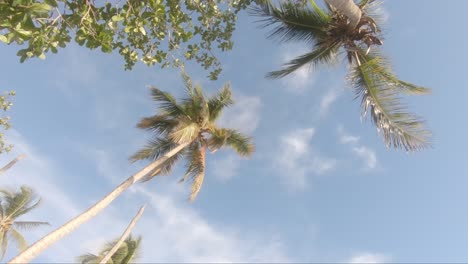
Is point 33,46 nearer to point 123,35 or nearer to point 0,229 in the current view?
point 123,35

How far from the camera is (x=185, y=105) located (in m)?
14.8

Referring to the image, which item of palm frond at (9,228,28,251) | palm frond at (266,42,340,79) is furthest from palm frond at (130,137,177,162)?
palm frond at (9,228,28,251)

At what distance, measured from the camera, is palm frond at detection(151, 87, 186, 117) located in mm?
14688

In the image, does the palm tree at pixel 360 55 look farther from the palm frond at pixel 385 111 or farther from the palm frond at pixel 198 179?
the palm frond at pixel 198 179

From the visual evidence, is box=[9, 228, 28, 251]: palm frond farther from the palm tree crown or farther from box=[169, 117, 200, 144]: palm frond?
box=[169, 117, 200, 144]: palm frond


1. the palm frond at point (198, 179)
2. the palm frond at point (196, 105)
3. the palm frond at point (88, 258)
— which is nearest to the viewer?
the palm frond at point (198, 179)

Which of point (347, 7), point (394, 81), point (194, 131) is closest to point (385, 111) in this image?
point (394, 81)

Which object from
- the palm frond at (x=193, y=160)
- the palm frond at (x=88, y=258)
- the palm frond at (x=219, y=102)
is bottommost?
the palm frond at (x=88, y=258)

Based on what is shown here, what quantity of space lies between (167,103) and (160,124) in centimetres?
100

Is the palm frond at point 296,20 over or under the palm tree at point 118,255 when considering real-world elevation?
over

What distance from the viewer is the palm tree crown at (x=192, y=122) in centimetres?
1438

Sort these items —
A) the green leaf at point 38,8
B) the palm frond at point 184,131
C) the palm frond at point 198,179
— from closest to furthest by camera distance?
the green leaf at point 38,8 < the palm frond at point 184,131 < the palm frond at point 198,179

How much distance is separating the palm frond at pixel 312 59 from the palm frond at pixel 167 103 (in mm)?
5761

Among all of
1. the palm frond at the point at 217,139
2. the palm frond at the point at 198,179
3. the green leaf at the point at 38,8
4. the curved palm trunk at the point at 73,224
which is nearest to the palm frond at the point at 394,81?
the palm frond at the point at 217,139
